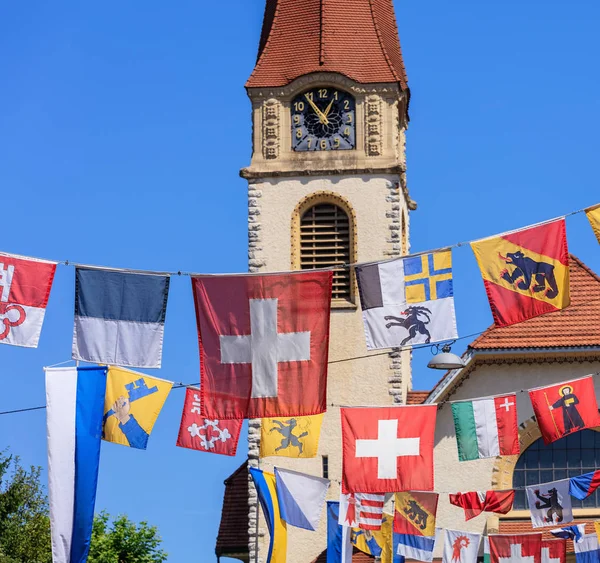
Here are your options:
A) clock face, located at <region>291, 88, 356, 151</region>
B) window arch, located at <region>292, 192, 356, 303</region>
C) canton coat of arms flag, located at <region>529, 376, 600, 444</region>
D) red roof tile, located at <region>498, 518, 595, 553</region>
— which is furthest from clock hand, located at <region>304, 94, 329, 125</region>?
canton coat of arms flag, located at <region>529, 376, 600, 444</region>

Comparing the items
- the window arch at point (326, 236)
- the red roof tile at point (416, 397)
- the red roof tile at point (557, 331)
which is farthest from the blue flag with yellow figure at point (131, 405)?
the red roof tile at point (416, 397)

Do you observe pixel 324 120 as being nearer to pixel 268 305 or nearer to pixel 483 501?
pixel 483 501

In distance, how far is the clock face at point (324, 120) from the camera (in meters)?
39.7

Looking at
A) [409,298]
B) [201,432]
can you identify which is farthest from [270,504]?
[409,298]

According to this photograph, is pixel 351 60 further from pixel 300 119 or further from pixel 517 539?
pixel 517 539

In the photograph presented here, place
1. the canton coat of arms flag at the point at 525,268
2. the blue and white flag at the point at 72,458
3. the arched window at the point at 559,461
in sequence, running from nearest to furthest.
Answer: the blue and white flag at the point at 72,458
the canton coat of arms flag at the point at 525,268
the arched window at the point at 559,461

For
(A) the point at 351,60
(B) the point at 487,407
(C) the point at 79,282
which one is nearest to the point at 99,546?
(A) the point at 351,60

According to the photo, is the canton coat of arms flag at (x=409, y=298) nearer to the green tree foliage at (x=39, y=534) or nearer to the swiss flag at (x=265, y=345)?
the swiss flag at (x=265, y=345)

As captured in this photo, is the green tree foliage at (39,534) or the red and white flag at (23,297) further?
the green tree foliage at (39,534)

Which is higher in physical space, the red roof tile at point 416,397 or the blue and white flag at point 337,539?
the red roof tile at point 416,397

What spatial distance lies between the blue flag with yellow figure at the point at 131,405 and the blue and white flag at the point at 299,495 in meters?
3.51

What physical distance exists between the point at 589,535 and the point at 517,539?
161cm

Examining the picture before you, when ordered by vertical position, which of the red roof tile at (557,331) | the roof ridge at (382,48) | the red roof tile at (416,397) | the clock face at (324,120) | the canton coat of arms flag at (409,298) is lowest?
the canton coat of arms flag at (409,298)

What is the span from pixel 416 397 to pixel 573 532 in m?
7.56
